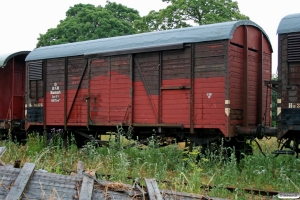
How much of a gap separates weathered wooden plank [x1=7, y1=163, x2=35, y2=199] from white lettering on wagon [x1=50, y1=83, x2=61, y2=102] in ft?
30.9

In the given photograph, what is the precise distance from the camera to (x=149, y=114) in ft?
37.1

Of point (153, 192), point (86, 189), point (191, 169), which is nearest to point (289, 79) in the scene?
point (191, 169)

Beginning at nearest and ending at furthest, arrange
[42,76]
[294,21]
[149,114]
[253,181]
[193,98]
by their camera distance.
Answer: [253,181] < [294,21] < [193,98] < [149,114] < [42,76]

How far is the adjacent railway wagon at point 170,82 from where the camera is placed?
10180mm

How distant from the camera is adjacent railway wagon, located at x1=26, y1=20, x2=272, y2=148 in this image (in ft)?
33.4

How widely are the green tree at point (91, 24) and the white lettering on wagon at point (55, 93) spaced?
23951mm

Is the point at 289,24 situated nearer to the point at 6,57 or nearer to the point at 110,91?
the point at 110,91

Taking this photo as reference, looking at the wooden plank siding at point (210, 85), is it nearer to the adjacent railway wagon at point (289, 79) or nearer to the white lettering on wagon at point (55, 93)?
the adjacent railway wagon at point (289, 79)

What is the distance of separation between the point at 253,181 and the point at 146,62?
Answer: 183 inches

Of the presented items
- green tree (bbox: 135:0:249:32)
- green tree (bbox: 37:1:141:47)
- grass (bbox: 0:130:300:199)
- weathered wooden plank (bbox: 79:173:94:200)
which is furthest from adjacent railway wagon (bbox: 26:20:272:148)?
green tree (bbox: 37:1:141:47)

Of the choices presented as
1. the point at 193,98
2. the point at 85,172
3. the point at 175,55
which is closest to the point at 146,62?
the point at 175,55

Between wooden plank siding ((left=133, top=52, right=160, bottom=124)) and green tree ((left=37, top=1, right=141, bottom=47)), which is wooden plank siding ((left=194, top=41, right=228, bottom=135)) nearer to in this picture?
wooden plank siding ((left=133, top=52, right=160, bottom=124))

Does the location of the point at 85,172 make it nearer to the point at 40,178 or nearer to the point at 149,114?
the point at 40,178

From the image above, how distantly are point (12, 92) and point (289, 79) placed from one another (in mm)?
10697
